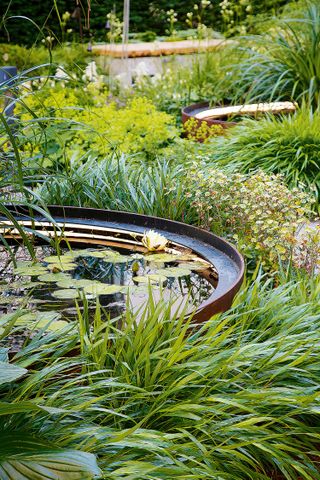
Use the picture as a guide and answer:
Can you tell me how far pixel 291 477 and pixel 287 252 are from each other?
6.07ft

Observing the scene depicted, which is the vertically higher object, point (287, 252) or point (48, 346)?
point (48, 346)

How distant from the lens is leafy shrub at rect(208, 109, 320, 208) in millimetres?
6305

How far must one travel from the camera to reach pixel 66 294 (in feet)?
11.6

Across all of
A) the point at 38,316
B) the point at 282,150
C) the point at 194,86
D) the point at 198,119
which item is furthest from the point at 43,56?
the point at 38,316

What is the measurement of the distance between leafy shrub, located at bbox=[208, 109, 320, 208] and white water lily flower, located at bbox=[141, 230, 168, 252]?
216cm

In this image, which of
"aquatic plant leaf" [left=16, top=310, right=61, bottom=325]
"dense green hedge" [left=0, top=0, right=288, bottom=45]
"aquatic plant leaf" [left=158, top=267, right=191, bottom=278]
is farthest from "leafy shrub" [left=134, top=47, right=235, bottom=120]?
"aquatic plant leaf" [left=16, top=310, right=61, bottom=325]

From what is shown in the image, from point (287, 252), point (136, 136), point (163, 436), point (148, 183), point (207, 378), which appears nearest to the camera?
point (163, 436)

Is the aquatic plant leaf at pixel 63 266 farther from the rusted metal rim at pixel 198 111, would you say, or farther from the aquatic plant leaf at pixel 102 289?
the rusted metal rim at pixel 198 111

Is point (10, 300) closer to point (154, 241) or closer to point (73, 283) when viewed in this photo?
point (73, 283)

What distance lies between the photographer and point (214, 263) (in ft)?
12.6

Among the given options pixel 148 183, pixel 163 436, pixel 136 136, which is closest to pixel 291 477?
pixel 163 436

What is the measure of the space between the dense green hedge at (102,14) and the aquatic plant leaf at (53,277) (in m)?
10.8

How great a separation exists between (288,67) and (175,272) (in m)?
4.85

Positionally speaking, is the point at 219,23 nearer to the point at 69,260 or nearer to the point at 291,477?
the point at 69,260
